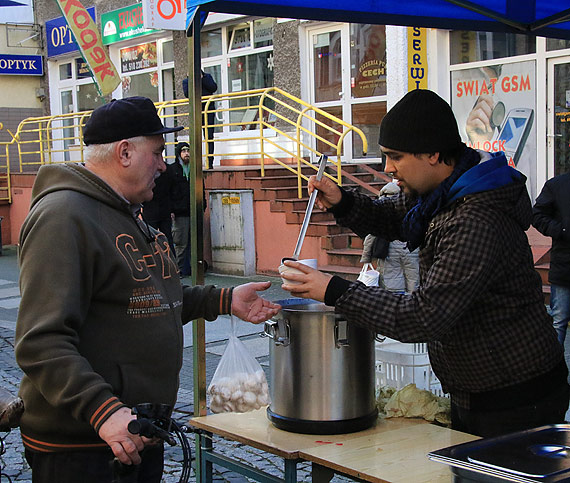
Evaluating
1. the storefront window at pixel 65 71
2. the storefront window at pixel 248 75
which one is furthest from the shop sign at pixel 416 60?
the storefront window at pixel 65 71

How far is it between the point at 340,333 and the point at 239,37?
1430cm

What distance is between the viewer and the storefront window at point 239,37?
53.4ft

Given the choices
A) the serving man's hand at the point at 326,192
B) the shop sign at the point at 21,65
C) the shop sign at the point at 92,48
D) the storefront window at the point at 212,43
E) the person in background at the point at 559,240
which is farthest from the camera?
the shop sign at the point at 21,65

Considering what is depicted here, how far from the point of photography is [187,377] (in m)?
6.94

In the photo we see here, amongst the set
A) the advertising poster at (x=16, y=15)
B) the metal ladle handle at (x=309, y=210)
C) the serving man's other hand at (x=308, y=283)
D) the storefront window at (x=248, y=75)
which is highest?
the advertising poster at (x=16, y=15)

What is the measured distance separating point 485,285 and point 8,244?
57.5ft

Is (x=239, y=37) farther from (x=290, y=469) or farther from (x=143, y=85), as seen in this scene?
(x=290, y=469)

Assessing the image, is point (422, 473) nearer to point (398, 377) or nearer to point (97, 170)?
point (97, 170)

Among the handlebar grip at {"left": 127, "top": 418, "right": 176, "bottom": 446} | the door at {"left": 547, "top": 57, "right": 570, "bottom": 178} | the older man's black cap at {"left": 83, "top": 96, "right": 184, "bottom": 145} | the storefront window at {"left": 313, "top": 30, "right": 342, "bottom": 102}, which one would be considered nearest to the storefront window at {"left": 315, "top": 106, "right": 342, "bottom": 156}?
the storefront window at {"left": 313, "top": 30, "right": 342, "bottom": 102}

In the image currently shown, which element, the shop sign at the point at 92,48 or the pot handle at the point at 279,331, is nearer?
the pot handle at the point at 279,331

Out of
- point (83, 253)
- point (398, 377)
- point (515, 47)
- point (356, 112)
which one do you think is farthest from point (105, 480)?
point (356, 112)

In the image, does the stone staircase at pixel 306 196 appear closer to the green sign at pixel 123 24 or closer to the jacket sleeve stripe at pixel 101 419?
the green sign at pixel 123 24

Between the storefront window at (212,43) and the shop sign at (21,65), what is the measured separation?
7478mm

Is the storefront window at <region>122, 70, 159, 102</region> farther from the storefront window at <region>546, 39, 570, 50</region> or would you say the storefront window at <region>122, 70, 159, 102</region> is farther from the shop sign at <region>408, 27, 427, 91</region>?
the storefront window at <region>546, 39, 570, 50</region>
